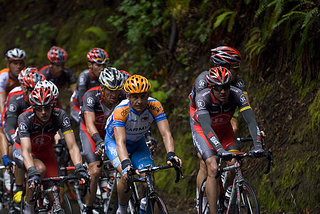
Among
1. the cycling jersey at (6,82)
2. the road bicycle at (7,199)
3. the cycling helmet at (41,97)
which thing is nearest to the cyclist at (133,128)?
the cycling helmet at (41,97)

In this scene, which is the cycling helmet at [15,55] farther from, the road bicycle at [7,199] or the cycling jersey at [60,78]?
the road bicycle at [7,199]

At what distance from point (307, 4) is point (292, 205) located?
13.4ft

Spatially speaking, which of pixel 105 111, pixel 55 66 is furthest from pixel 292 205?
pixel 55 66

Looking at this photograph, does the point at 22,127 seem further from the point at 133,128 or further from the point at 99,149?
the point at 133,128

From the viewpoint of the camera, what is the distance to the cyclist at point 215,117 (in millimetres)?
7305

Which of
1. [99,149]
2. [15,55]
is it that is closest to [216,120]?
[99,149]

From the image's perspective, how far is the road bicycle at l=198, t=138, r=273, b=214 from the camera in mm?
6684

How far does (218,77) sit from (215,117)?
795mm

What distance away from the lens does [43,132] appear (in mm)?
8375

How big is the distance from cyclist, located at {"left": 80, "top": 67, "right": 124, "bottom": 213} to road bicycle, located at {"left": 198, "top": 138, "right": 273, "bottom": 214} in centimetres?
205

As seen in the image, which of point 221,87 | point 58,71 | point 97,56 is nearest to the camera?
point 221,87

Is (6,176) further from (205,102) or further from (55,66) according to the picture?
(205,102)

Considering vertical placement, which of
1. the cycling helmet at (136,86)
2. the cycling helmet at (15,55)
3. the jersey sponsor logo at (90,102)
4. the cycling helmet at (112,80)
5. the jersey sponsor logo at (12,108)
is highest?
the cycling helmet at (15,55)

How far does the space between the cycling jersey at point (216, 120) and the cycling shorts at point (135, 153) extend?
0.80 m
